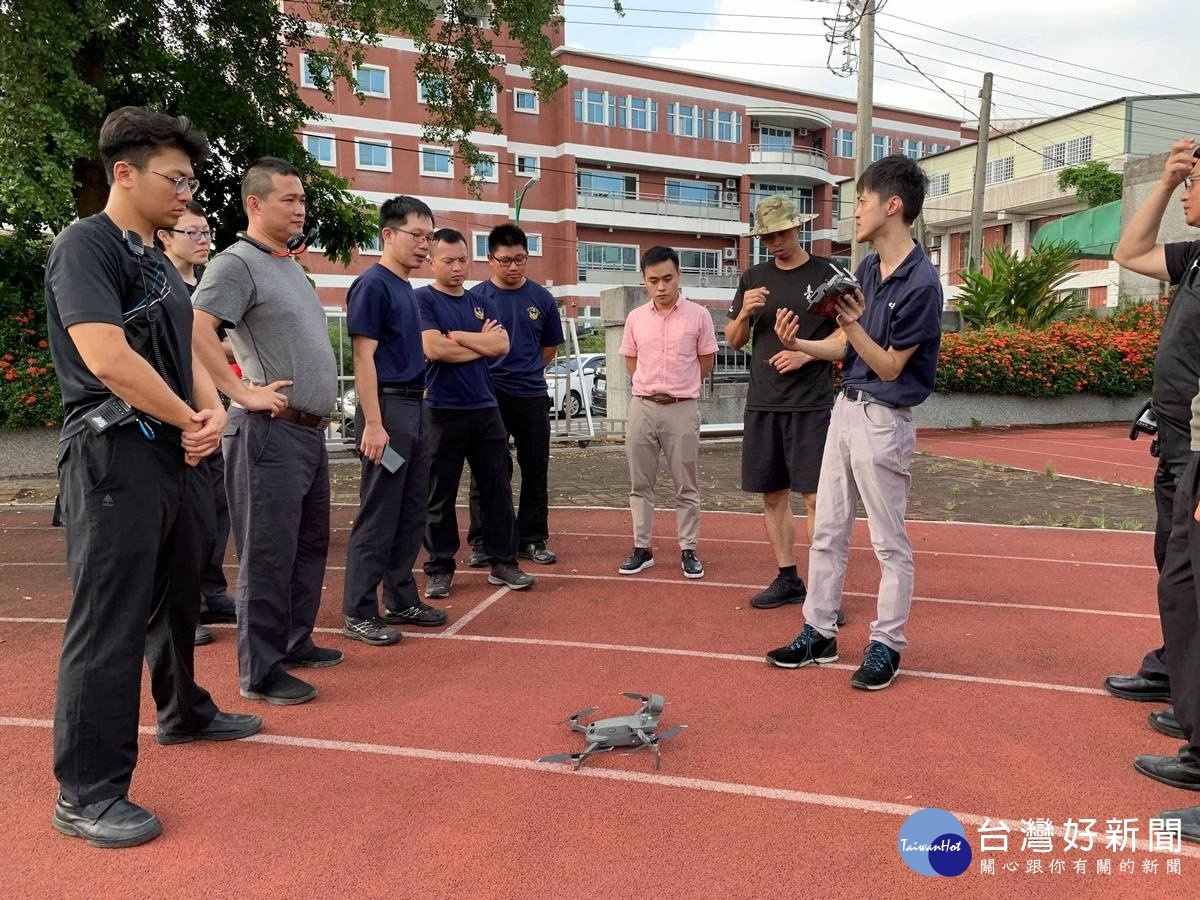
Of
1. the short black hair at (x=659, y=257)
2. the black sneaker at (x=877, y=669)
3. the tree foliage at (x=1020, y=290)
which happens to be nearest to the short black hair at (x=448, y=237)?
the short black hair at (x=659, y=257)

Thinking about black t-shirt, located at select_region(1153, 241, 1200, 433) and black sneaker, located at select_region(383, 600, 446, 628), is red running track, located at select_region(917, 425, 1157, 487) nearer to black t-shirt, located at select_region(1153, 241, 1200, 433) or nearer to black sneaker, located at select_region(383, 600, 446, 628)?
black t-shirt, located at select_region(1153, 241, 1200, 433)

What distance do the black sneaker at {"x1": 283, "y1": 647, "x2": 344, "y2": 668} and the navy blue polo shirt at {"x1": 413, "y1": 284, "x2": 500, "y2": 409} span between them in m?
1.63

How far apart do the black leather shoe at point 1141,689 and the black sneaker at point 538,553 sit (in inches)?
137

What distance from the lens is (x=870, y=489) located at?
3.64 metres

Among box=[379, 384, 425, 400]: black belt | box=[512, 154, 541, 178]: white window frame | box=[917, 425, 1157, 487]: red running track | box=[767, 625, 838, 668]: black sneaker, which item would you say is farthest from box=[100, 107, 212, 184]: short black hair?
box=[512, 154, 541, 178]: white window frame

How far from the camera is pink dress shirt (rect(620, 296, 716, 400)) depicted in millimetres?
5543

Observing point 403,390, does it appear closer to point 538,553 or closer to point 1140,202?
point 538,553

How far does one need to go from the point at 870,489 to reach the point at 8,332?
434 inches

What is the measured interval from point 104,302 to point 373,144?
33.2 m

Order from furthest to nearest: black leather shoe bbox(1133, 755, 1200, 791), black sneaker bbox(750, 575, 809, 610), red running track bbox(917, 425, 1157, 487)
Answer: red running track bbox(917, 425, 1157, 487) → black sneaker bbox(750, 575, 809, 610) → black leather shoe bbox(1133, 755, 1200, 791)

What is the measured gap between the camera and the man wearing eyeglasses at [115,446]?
97.7 inches

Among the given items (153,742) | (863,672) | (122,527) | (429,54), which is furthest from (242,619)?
(429,54)

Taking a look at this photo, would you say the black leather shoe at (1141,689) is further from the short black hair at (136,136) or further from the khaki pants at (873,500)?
the short black hair at (136,136)

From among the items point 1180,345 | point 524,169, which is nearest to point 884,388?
point 1180,345
